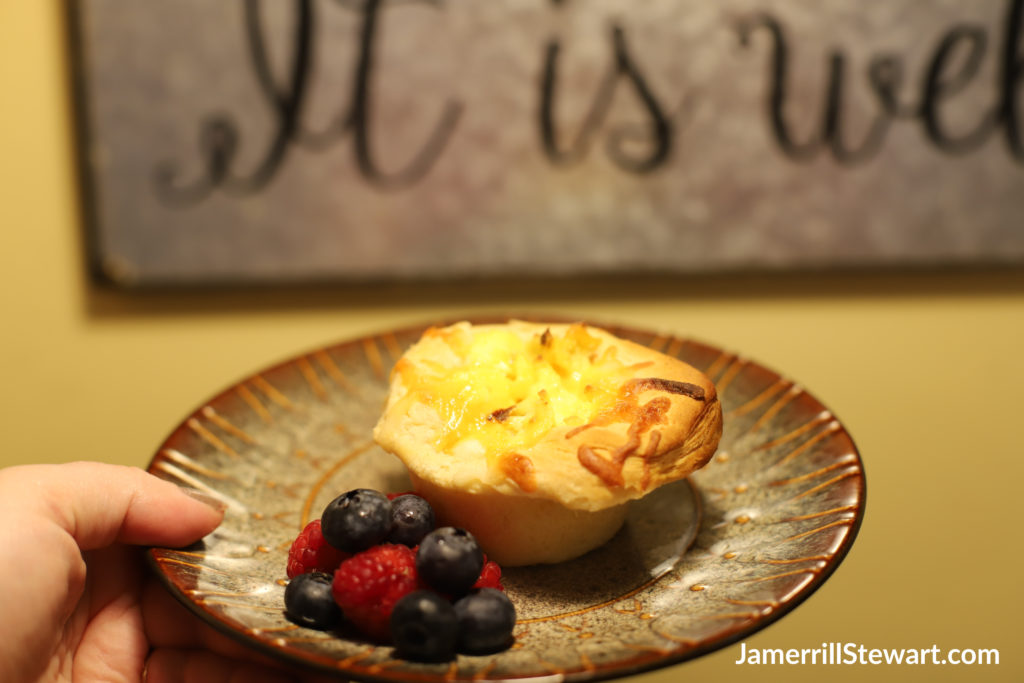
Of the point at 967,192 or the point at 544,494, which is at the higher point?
the point at 967,192

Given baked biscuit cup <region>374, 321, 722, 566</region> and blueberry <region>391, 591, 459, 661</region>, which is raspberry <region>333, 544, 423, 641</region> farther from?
baked biscuit cup <region>374, 321, 722, 566</region>

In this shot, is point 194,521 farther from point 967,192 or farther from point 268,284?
point 967,192

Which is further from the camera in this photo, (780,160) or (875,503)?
(780,160)

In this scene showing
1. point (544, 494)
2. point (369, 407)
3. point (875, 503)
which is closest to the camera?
point (544, 494)

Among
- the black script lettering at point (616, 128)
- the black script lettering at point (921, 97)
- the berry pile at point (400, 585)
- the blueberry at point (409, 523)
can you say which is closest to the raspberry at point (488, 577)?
the berry pile at point (400, 585)

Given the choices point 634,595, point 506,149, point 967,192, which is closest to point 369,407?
point 634,595

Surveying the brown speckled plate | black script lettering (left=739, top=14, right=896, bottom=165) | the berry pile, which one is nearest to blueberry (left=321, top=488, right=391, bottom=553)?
the berry pile

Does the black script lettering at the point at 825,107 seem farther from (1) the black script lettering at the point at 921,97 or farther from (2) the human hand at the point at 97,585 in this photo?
(2) the human hand at the point at 97,585
